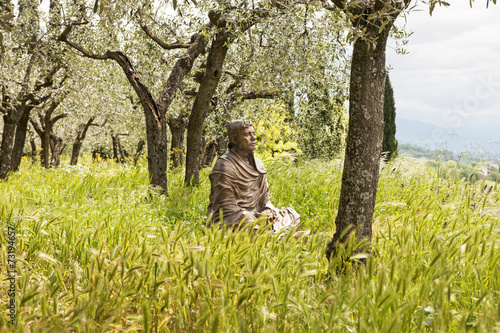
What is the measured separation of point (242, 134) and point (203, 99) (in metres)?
3.66

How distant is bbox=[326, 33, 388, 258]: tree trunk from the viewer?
3709 millimetres

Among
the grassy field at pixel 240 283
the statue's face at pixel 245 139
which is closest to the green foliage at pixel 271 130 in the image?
the statue's face at pixel 245 139

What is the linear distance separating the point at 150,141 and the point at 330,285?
7.22 meters

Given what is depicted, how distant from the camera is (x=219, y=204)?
6117 millimetres

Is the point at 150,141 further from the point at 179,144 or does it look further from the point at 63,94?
the point at 63,94

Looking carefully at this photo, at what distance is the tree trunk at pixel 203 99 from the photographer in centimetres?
940

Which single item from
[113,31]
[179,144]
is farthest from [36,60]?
[179,144]

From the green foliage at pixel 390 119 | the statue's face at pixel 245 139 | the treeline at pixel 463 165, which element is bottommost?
the treeline at pixel 463 165

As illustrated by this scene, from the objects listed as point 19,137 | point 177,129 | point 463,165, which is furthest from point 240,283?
point 19,137

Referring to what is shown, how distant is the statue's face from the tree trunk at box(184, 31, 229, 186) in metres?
3.57

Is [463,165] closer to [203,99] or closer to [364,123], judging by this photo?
[364,123]

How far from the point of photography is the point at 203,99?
9602mm

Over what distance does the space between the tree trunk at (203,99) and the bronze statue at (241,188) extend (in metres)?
3.46

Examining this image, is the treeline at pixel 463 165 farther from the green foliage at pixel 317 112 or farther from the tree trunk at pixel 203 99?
the tree trunk at pixel 203 99
